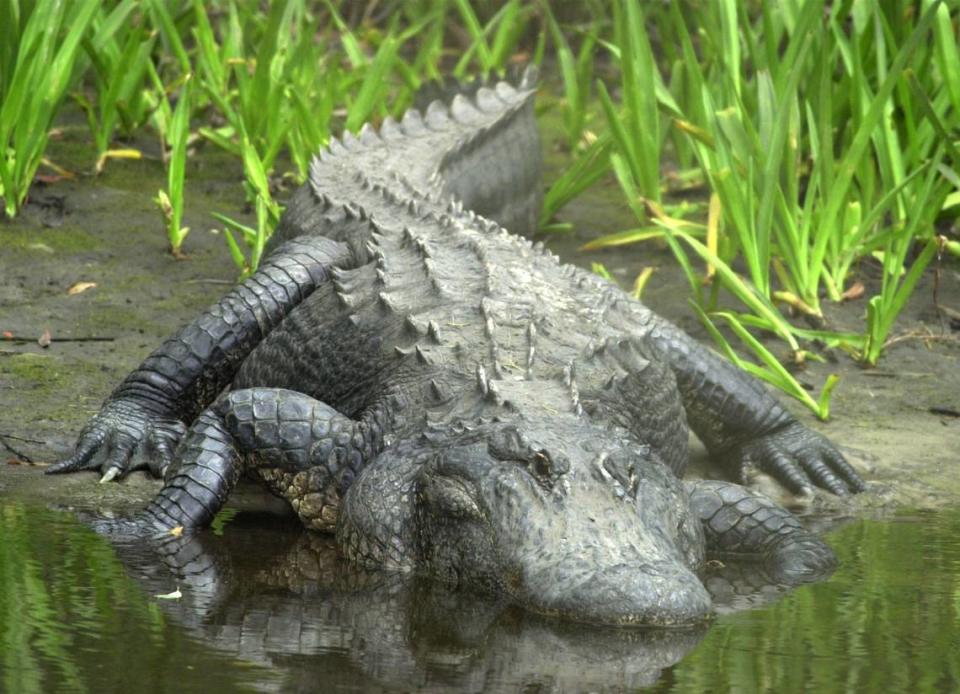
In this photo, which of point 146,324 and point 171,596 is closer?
point 171,596

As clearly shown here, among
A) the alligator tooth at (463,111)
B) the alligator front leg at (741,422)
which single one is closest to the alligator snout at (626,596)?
the alligator front leg at (741,422)

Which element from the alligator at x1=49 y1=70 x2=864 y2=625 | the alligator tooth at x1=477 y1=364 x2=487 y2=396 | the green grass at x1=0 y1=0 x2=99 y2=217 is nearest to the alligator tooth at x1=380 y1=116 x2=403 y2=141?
the alligator at x1=49 y1=70 x2=864 y2=625

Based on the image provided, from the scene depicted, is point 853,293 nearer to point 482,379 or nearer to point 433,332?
point 433,332

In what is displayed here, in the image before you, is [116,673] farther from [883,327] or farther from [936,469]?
[883,327]

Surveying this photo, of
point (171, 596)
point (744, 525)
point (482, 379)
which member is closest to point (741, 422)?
point (744, 525)

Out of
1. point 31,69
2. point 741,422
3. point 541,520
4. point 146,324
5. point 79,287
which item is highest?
point 31,69

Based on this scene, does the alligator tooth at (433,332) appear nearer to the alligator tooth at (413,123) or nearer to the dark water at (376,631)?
the dark water at (376,631)
